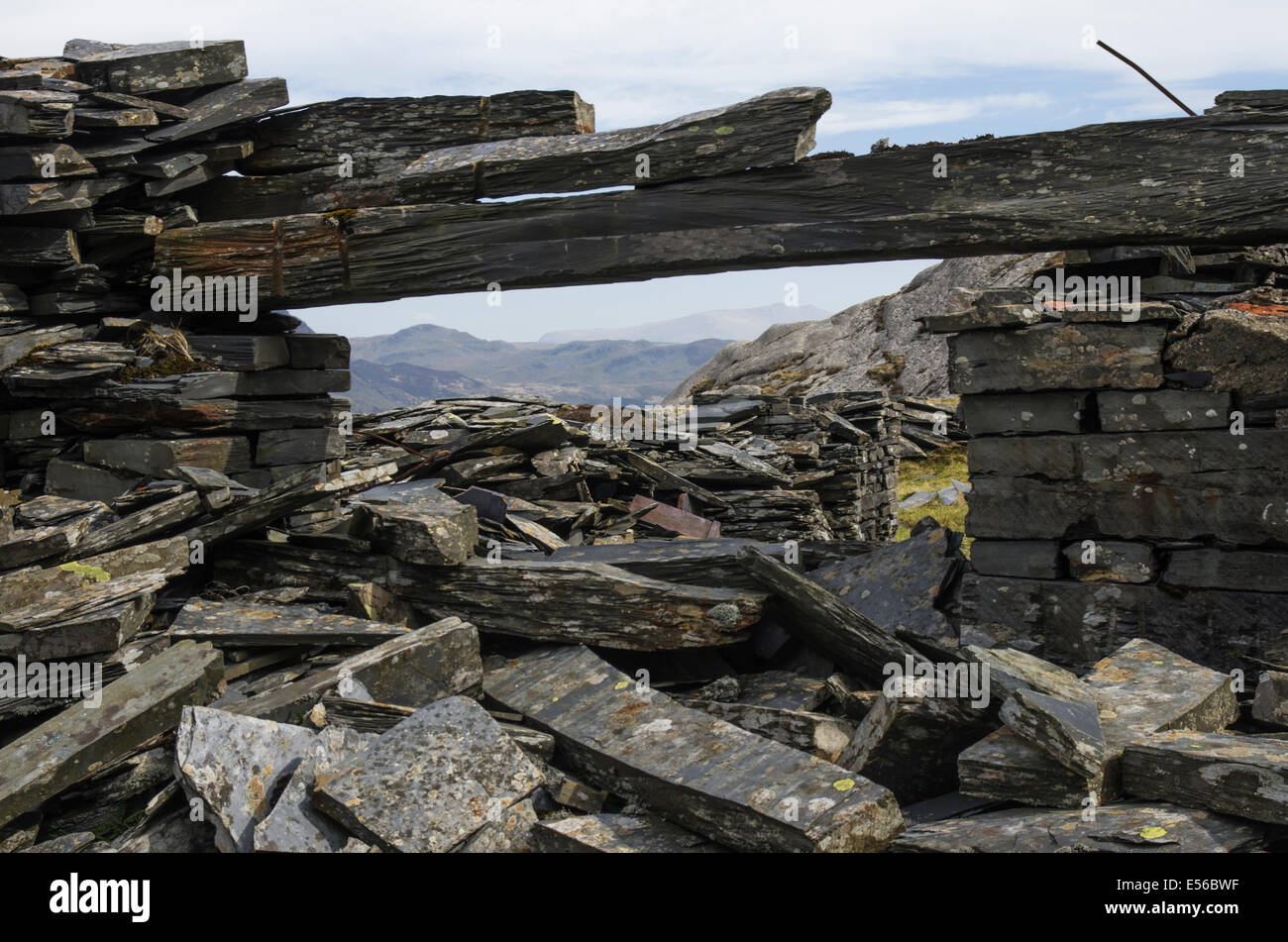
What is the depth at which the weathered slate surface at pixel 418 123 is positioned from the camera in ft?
26.2

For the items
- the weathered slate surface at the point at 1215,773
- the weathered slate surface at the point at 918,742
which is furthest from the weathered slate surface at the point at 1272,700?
the weathered slate surface at the point at 918,742

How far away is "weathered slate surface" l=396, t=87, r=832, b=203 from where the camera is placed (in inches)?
267

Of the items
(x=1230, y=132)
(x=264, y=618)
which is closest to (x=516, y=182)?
(x=264, y=618)

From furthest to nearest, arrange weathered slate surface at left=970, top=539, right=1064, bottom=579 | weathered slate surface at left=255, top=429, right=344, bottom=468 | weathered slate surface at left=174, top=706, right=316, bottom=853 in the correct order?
weathered slate surface at left=255, top=429, right=344, bottom=468 < weathered slate surface at left=970, top=539, right=1064, bottom=579 < weathered slate surface at left=174, top=706, right=316, bottom=853

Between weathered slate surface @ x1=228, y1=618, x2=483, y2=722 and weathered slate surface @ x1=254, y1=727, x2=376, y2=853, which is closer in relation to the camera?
weathered slate surface @ x1=254, y1=727, x2=376, y2=853

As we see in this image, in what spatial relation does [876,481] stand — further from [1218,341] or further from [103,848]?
[103,848]

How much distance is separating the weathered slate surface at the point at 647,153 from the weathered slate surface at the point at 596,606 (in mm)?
2801

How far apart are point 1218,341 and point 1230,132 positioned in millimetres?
1300

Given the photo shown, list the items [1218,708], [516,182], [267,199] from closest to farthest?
[1218,708], [516,182], [267,199]

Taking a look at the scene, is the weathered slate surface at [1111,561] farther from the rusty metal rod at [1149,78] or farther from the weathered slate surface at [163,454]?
the weathered slate surface at [163,454]

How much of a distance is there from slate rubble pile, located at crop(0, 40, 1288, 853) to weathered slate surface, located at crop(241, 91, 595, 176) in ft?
0.10

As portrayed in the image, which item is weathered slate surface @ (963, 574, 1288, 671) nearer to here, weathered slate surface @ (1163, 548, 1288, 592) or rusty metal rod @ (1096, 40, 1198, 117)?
weathered slate surface @ (1163, 548, 1288, 592)

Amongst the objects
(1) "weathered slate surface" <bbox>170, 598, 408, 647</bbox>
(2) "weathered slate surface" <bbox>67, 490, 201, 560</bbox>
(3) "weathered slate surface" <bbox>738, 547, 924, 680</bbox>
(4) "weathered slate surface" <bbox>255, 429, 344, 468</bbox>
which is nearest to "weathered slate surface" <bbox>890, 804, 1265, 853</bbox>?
(3) "weathered slate surface" <bbox>738, 547, 924, 680</bbox>

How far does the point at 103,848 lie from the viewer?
15.6 ft
